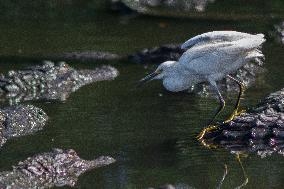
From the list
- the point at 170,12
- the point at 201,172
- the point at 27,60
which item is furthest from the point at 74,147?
the point at 170,12

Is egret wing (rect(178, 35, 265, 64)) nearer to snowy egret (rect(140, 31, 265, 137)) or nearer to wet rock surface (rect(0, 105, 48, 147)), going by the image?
snowy egret (rect(140, 31, 265, 137))

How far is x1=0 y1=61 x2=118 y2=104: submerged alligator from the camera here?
37.0ft

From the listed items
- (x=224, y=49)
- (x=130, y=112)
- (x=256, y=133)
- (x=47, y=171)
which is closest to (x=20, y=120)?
(x=130, y=112)

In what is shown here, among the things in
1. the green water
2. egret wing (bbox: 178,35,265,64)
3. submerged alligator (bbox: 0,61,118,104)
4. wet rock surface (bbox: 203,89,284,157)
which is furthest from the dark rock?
wet rock surface (bbox: 203,89,284,157)

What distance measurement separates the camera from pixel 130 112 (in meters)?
10.4

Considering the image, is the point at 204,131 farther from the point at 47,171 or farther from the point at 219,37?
the point at 47,171

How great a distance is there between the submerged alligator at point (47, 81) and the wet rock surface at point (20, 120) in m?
1.05

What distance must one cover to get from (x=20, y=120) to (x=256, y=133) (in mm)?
2419

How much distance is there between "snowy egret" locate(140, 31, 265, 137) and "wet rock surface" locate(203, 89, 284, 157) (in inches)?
16.7

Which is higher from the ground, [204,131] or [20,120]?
[204,131]

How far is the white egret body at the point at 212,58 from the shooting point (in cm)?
952

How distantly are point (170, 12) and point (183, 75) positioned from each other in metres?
6.06

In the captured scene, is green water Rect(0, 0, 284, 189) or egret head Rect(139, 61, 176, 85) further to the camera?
egret head Rect(139, 61, 176, 85)

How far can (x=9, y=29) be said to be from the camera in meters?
14.6
